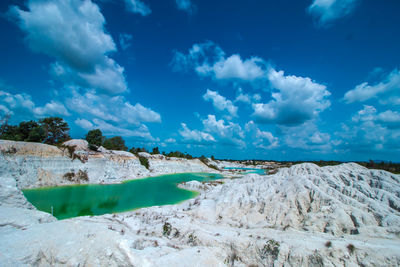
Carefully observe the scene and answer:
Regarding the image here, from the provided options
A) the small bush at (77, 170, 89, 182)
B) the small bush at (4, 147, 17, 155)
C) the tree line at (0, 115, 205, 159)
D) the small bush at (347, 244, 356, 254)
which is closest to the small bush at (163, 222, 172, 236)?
the small bush at (347, 244, 356, 254)

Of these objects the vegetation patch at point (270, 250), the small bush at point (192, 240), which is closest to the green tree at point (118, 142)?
the small bush at point (192, 240)

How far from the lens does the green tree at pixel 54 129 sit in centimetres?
5370

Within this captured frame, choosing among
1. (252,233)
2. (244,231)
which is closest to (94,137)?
(244,231)

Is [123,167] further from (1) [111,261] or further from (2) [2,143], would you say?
(1) [111,261]

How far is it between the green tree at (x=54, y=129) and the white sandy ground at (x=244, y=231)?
161 feet

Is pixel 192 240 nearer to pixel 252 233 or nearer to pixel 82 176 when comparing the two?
pixel 252 233

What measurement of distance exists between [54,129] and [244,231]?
213 feet

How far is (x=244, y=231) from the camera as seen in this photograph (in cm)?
1166

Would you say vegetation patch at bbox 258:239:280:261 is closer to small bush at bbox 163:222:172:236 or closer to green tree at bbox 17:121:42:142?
small bush at bbox 163:222:172:236

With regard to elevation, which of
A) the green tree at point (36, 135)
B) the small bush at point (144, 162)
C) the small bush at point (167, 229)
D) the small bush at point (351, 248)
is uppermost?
the green tree at point (36, 135)

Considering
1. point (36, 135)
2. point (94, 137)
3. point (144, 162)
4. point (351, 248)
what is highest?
point (94, 137)

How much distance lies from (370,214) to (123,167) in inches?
2045

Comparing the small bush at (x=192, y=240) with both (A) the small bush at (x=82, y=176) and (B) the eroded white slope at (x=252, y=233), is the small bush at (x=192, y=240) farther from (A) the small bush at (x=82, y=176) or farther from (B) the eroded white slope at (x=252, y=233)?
(A) the small bush at (x=82, y=176)

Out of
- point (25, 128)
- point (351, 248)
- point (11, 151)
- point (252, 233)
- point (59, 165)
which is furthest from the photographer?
point (25, 128)
